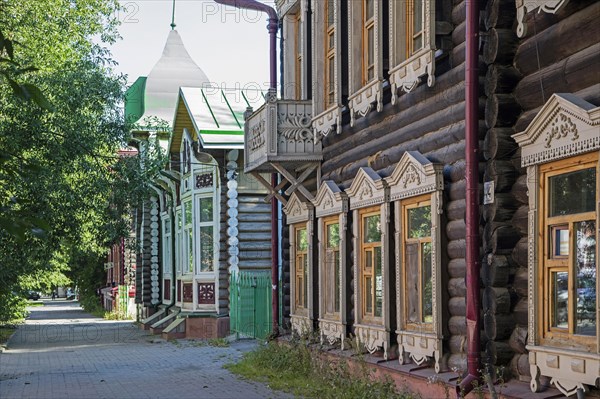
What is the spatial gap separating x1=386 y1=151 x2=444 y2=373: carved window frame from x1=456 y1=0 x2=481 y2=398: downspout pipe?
1.18 meters

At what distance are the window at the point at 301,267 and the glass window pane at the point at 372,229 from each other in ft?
10.8

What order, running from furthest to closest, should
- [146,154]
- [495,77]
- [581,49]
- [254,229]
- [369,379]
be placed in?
[254,229]
[146,154]
[369,379]
[495,77]
[581,49]

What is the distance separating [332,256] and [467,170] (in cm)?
597

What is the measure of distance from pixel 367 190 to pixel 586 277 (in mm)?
5552

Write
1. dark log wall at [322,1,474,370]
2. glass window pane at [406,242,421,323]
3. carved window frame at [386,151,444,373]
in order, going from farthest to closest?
glass window pane at [406,242,421,323] < carved window frame at [386,151,444,373] < dark log wall at [322,1,474,370]

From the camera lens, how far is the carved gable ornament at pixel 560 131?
7.53 m

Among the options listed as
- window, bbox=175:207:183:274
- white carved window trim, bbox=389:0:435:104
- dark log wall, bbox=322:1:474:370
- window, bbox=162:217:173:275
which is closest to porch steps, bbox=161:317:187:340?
window, bbox=175:207:183:274

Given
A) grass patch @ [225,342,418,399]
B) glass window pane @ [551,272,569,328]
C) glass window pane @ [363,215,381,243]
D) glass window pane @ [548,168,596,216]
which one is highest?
glass window pane @ [548,168,596,216]

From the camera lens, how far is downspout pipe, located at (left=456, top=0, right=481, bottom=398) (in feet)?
31.0

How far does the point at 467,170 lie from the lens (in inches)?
377

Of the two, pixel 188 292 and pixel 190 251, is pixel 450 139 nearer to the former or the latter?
pixel 188 292

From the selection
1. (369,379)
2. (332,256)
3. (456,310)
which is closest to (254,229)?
(332,256)

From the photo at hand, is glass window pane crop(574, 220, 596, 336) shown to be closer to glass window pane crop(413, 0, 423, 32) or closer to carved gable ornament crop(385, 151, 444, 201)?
carved gable ornament crop(385, 151, 444, 201)

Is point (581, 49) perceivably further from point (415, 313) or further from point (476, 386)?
point (415, 313)
